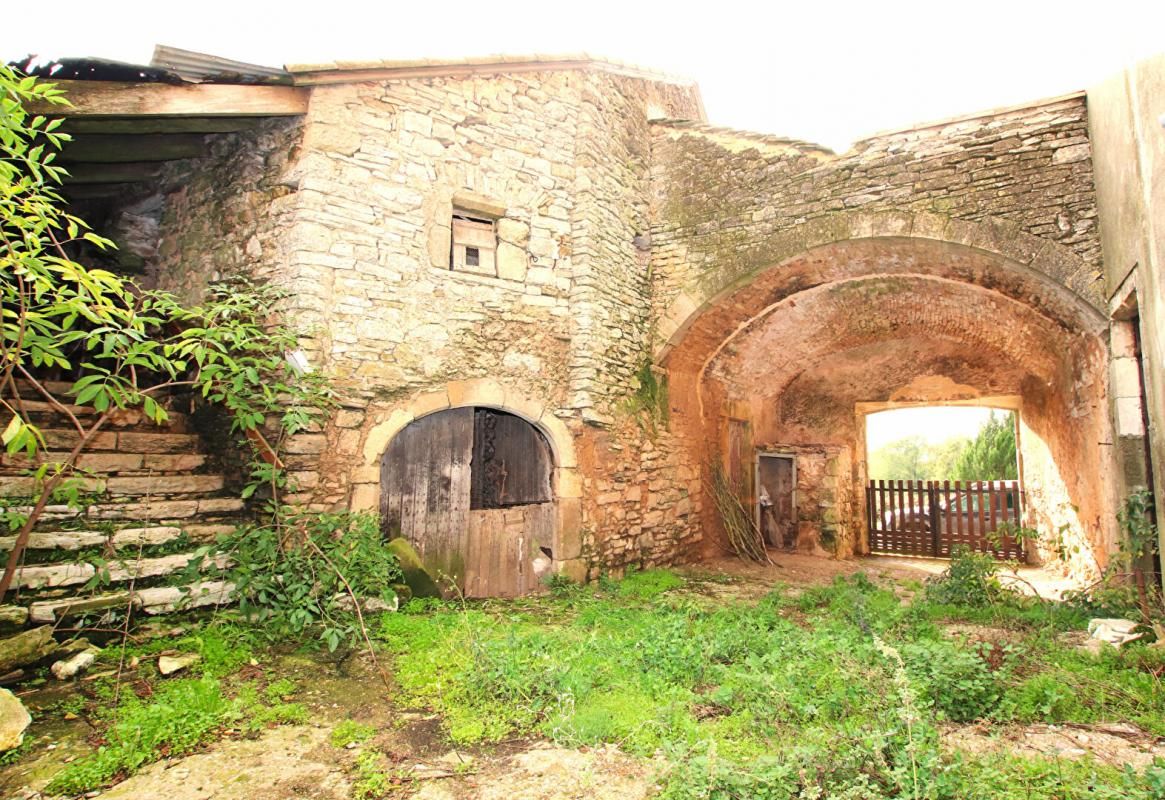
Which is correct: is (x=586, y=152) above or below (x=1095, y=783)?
above

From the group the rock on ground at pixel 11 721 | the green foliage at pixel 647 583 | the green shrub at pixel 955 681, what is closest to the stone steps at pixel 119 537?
the rock on ground at pixel 11 721

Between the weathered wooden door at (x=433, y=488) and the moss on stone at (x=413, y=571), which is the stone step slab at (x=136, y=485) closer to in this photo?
the weathered wooden door at (x=433, y=488)

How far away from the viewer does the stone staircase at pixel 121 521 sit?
3.36 m

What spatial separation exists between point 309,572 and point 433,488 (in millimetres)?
1359

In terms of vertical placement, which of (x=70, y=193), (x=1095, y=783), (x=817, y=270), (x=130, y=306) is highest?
(x=70, y=193)

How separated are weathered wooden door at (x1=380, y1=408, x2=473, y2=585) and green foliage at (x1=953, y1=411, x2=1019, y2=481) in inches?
575

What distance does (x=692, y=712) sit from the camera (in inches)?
118

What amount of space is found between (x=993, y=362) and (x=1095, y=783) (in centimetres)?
857

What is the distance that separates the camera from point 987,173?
5496 millimetres

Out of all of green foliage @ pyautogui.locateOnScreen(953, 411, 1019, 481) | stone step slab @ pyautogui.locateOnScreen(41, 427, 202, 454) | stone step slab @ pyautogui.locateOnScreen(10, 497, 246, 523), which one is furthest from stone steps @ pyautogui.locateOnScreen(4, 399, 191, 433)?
green foliage @ pyautogui.locateOnScreen(953, 411, 1019, 481)

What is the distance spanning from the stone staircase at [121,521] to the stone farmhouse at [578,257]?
0.15m

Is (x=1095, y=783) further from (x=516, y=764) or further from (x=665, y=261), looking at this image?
(x=665, y=261)

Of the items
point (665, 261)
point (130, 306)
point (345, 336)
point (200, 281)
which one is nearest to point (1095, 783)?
point (130, 306)

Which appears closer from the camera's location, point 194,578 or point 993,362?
point 194,578
